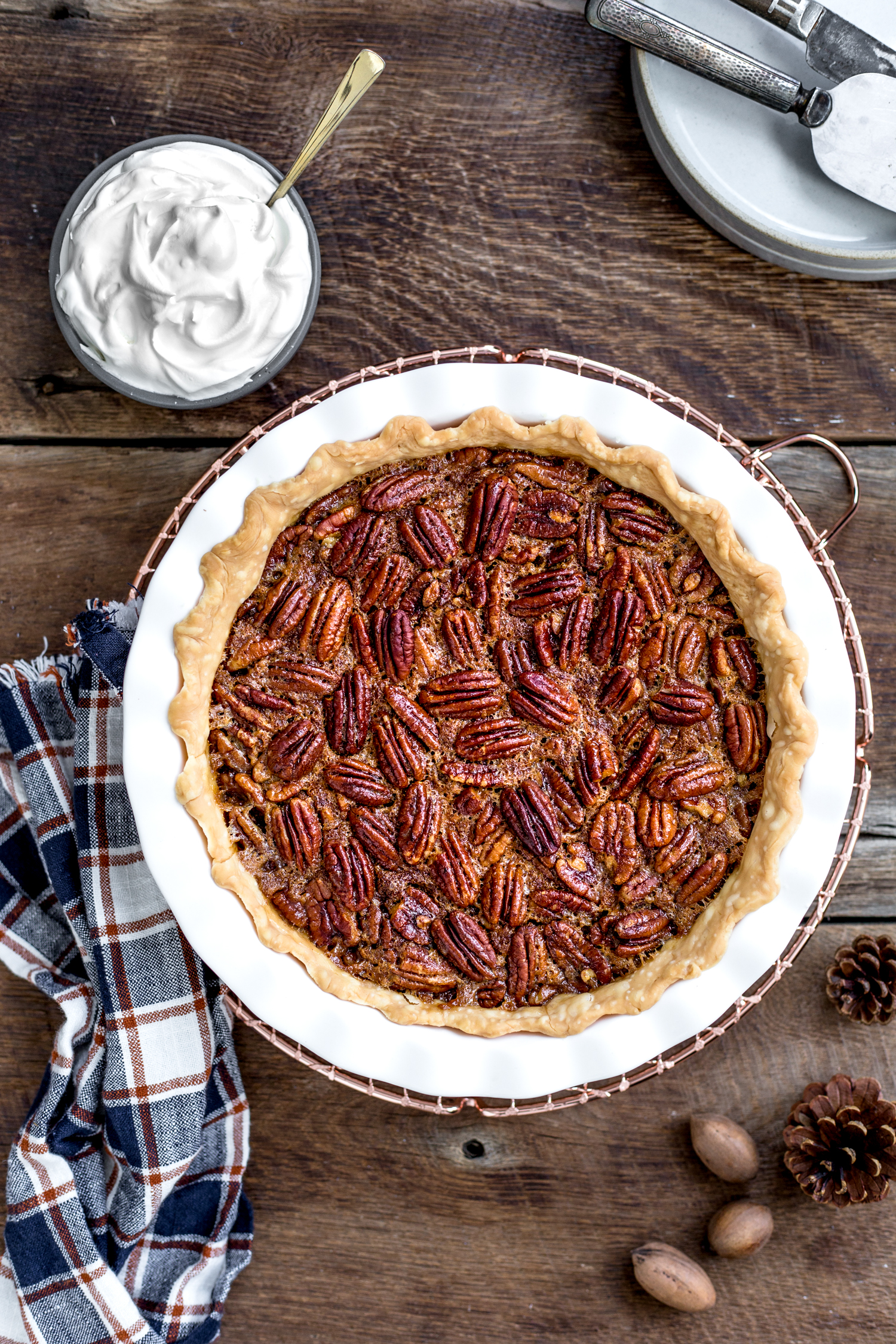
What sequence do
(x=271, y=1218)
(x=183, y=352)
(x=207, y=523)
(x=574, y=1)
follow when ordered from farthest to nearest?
(x=271, y=1218), (x=574, y=1), (x=183, y=352), (x=207, y=523)

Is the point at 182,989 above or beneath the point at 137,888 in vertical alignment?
beneath

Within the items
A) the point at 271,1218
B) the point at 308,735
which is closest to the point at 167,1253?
the point at 271,1218

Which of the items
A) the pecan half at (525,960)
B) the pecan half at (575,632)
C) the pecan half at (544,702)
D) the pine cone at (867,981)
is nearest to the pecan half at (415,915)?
the pecan half at (525,960)

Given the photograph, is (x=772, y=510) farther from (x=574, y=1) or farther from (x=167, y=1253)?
(x=167, y=1253)

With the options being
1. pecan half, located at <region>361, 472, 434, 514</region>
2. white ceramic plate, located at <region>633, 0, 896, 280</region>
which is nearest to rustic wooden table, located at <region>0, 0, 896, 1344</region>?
white ceramic plate, located at <region>633, 0, 896, 280</region>

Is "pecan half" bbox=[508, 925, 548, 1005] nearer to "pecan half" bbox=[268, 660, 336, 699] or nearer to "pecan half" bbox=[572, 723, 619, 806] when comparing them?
"pecan half" bbox=[572, 723, 619, 806]

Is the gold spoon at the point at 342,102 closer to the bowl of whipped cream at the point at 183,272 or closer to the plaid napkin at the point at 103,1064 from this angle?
the bowl of whipped cream at the point at 183,272

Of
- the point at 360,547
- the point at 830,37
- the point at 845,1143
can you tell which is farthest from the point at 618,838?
the point at 830,37
